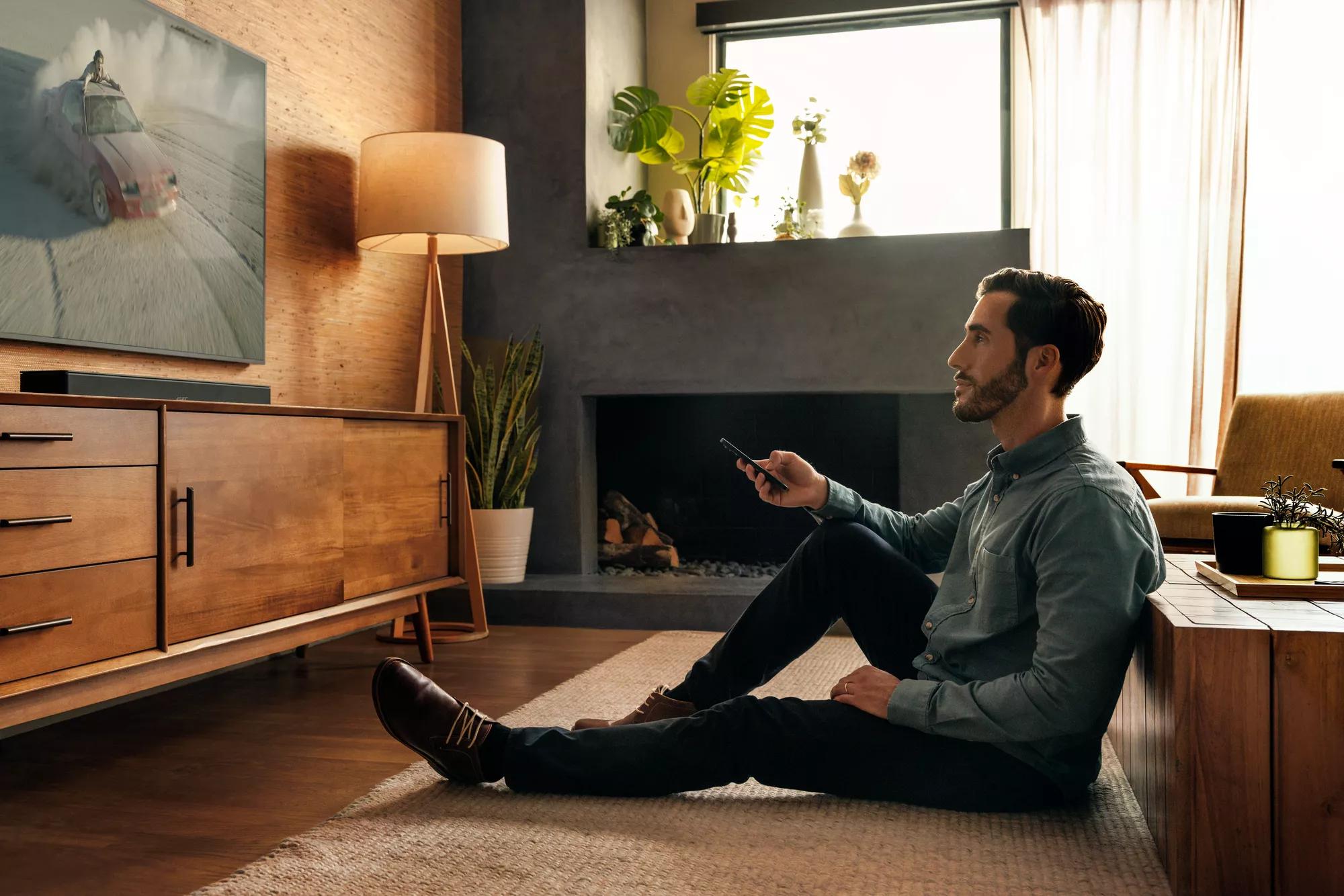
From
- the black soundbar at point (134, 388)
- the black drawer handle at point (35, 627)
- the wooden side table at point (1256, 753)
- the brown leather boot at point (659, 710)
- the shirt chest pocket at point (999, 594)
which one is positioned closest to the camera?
the wooden side table at point (1256, 753)

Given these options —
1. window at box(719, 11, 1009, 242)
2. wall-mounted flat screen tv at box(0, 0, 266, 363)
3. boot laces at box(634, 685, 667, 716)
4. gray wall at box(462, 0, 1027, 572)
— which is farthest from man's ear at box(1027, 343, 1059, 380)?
window at box(719, 11, 1009, 242)

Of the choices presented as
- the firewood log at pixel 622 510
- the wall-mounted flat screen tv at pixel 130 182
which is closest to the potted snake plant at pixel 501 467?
the firewood log at pixel 622 510

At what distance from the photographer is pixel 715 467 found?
4.71 meters

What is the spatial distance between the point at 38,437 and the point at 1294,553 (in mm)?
2081

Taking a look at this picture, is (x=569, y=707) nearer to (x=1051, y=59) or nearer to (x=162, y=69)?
(x=162, y=69)

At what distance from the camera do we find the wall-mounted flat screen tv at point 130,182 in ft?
7.76

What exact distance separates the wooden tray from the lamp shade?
254 cm

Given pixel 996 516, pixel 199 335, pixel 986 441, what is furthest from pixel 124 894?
pixel 986 441

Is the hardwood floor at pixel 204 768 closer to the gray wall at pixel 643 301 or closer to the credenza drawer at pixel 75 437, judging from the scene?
the credenza drawer at pixel 75 437

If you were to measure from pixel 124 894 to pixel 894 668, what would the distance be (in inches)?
49.7

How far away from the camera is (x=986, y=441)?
4121 millimetres

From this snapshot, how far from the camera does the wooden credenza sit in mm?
1911

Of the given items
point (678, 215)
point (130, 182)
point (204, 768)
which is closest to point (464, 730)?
point (204, 768)

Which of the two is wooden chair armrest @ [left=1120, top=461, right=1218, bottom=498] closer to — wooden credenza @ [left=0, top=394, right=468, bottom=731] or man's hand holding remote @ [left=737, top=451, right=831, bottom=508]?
man's hand holding remote @ [left=737, top=451, right=831, bottom=508]
